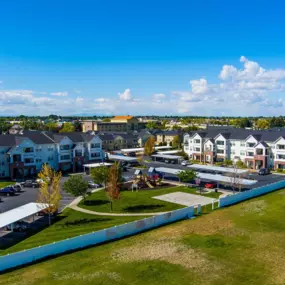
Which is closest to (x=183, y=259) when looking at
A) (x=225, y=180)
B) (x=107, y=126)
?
(x=225, y=180)

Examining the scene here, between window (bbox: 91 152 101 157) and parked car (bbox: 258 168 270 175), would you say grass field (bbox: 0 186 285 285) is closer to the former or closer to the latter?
parked car (bbox: 258 168 270 175)

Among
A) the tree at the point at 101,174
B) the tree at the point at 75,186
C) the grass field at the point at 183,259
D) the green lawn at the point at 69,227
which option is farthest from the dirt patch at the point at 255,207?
the tree at the point at 75,186

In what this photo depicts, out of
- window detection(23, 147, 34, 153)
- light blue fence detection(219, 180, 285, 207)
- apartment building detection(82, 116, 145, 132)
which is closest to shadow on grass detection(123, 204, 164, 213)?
light blue fence detection(219, 180, 285, 207)

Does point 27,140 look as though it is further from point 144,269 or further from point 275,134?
point 275,134

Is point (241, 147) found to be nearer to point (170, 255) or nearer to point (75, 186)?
point (75, 186)

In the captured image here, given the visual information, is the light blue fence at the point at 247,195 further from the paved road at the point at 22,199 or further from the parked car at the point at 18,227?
the parked car at the point at 18,227

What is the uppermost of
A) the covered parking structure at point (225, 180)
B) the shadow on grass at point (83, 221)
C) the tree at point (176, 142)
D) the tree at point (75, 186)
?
the tree at point (176, 142)

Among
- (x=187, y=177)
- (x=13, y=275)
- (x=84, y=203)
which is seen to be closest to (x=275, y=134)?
(x=187, y=177)

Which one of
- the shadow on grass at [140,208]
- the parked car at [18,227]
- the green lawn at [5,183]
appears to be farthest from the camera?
the green lawn at [5,183]
